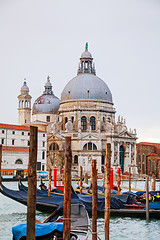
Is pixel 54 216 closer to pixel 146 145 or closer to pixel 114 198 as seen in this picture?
pixel 114 198

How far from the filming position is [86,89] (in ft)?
208

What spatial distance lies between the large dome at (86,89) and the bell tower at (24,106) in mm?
5252

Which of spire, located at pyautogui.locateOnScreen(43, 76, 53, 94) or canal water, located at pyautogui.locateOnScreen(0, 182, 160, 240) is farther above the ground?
spire, located at pyautogui.locateOnScreen(43, 76, 53, 94)

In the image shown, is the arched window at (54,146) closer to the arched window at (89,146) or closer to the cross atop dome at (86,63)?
the arched window at (89,146)

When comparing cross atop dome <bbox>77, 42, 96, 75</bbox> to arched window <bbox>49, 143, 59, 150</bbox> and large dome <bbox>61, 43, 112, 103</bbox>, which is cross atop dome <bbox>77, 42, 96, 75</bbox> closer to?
large dome <bbox>61, 43, 112, 103</bbox>

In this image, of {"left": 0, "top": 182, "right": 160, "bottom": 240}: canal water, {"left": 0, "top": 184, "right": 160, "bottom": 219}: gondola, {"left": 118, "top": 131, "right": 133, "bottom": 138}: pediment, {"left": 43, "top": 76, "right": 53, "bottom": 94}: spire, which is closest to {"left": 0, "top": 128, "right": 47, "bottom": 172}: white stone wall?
{"left": 118, "top": 131, "right": 133, "bottom": 138}: pediment

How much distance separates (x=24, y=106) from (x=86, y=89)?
988cm

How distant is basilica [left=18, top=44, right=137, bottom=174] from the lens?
59219mm

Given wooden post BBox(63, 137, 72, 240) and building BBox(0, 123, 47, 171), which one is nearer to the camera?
wooden post BBox(63, 137, 72, 240)

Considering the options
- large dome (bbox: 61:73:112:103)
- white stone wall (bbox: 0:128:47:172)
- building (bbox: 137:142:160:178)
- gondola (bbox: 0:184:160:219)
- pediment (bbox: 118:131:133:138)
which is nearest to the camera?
gondola (bbox: 0:184:160:219)

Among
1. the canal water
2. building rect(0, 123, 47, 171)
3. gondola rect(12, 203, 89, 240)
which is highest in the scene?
building rect(0, 123, 47, 171)

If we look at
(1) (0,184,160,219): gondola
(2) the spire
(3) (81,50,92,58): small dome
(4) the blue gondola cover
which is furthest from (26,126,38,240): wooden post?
(2) the spire

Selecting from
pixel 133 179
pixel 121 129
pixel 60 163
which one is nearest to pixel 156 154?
pixel 121 129

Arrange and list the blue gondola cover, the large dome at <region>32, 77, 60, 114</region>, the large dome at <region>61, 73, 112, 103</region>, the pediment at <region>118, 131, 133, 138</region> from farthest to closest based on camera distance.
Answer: the large dome at <region>32, 77, 60, 114</region> < the large dome at <region>61, 73, 112, 103</region> < the pediment at <region>118, 131, 133, 138</region> < the blue gondola cover
